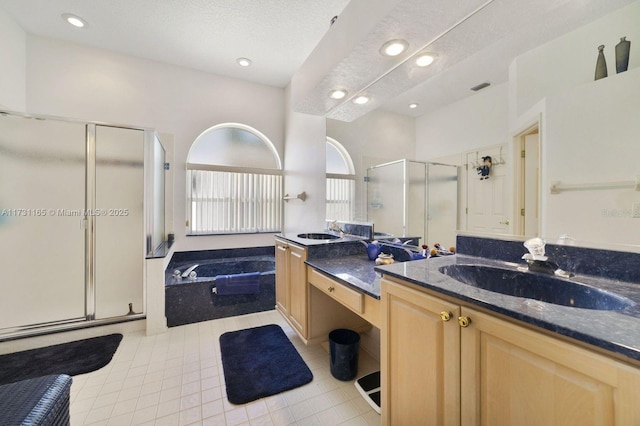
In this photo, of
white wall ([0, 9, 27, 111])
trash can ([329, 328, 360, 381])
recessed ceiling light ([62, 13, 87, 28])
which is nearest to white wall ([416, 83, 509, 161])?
trash can ([329, 328, 360, 381])

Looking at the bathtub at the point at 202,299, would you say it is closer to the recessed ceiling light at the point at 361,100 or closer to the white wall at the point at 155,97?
the white wall at the point at 155,97

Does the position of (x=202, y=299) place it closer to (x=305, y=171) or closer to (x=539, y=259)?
(x=305, y=171)

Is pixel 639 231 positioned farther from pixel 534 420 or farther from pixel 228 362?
pixel 228 362

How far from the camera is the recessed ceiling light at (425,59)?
1.50m

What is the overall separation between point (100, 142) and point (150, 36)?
127 centimetres

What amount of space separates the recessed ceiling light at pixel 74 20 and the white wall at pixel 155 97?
426mm

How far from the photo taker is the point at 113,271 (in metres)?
2.37

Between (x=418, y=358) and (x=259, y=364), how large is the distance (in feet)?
4.44

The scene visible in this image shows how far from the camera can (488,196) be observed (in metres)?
1.30

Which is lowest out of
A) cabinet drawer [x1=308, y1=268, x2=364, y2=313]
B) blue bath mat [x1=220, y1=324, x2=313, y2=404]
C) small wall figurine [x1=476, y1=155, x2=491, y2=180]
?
blue bath mat [x1=220, y1=324, x2=313, y2=404]

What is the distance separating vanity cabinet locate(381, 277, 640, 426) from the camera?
54 cm

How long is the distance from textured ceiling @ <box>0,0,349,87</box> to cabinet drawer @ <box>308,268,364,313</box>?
230 centimetres

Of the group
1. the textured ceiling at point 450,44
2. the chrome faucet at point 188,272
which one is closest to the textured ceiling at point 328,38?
the textured ceiling at point 450,44

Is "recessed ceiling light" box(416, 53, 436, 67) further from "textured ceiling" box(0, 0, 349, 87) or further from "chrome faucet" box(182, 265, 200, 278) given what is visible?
"chrome faucet" box(182, 265, 200, 278)
